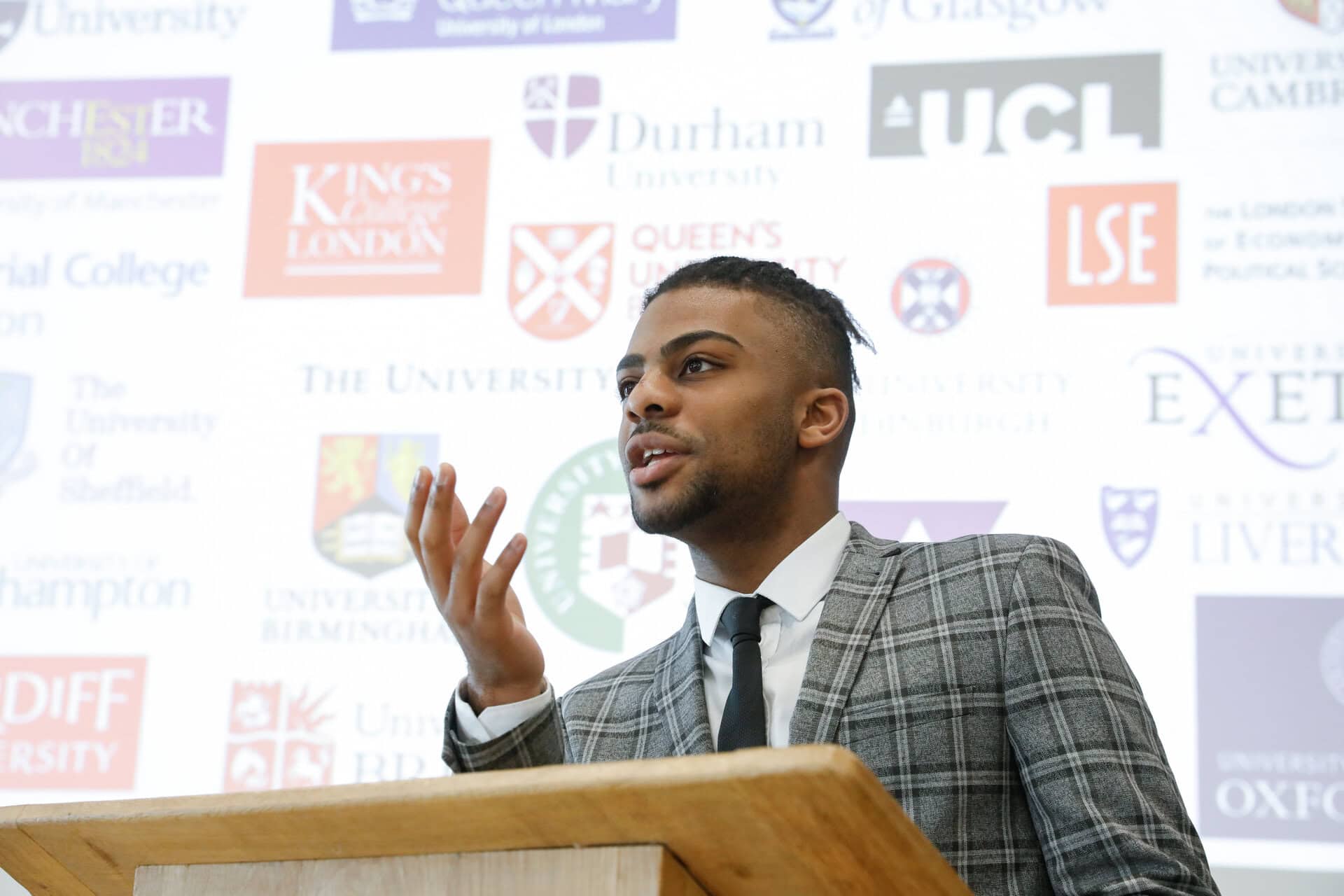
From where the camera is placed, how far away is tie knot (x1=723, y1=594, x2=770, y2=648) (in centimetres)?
166

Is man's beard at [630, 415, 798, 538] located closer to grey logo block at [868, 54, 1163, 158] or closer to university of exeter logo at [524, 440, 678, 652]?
university of exeter logo at [524, 440, 678, 652]

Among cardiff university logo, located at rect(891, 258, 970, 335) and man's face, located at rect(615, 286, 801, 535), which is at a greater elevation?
cardiff university logo, located at rect(891, 258, 970, 335)

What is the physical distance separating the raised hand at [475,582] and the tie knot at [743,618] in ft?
1.00

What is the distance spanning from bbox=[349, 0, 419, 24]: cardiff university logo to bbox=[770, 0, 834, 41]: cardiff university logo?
2.55 feet

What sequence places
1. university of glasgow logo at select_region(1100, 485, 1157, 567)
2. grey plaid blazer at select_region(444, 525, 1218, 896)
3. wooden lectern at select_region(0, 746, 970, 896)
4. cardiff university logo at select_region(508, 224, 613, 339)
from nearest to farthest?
wooden lectern at select_region(0, 746, 970, 896) < grey plaid blazer at select_region(444, 525, 1218, 896) < university of glasgow logo at select_region(1100, 485, 1157, 567) < cardiff university logo at select_region(508, 224, 613, 339)

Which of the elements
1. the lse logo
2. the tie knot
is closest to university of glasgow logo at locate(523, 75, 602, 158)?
the lse logo

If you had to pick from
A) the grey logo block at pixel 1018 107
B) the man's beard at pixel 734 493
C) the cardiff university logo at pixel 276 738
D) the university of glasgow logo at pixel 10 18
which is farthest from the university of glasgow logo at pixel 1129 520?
the university of glasgow logo at pixel 10 18

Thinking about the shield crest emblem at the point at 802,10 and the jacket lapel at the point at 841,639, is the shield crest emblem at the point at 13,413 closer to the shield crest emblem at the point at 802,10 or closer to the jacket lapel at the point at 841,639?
the shield crest emblem at the point at 802,10

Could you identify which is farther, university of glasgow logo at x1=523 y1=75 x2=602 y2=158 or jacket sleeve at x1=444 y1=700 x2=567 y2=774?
university of glasgow logo at x1=523 y1=75 x2=602 y2=158

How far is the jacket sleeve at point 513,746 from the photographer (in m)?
1.41

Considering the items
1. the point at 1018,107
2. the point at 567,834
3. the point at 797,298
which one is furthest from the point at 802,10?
the point at 567,834

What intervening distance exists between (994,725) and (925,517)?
1.23 metres

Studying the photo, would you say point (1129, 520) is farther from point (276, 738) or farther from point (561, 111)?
point (276, 738)

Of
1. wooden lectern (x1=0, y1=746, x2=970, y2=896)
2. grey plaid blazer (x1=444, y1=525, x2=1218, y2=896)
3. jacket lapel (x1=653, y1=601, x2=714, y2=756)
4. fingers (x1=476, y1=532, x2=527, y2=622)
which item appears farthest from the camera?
jacket lapel (x1=653, y1=601, x2=714, y2=756)
